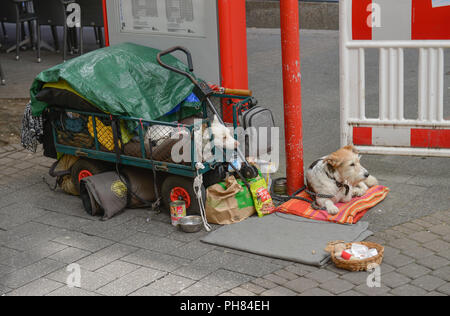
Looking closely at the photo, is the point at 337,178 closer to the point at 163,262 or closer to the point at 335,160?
the point at 335,160

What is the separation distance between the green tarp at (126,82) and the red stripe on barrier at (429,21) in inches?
91.0

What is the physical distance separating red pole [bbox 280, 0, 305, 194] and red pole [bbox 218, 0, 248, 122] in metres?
0.74

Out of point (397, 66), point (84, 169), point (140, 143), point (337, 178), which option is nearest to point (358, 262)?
point (337, 178)

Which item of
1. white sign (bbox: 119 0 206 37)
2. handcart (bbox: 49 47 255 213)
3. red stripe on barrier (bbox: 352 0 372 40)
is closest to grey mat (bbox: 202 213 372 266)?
handcart (bbox: 49 47 255 213)

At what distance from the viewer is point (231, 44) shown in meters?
6.99

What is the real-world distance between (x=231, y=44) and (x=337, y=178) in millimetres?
1843

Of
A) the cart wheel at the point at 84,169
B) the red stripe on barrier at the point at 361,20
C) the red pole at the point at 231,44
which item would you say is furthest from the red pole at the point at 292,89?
the cart wheel at the point at 84,169

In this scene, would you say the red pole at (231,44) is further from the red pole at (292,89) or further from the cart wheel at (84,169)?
the cart wheel at (84,169)

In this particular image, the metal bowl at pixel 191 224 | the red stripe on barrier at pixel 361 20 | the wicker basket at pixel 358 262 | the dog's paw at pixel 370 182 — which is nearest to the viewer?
the wicker basket at pixel 358 262

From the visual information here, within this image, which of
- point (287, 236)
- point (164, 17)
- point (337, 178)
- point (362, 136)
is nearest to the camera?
point (287, 236)

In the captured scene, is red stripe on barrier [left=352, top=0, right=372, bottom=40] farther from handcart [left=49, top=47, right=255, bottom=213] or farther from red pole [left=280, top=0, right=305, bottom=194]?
handcart [left=49, top=47, right=255, bottom=213]

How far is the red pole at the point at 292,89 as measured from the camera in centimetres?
618

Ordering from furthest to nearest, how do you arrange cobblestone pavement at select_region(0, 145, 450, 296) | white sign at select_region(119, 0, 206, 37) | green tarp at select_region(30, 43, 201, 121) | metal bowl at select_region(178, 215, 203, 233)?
1. white sign at select_region(119, 0, 206, 37)
2. green tarp at select_region(30, 43, 201, 121)
3. metal bowl at select_region(178, 215, 203, 233)
4. cobblestone pavement at select_region(0, 145, 450, 296)

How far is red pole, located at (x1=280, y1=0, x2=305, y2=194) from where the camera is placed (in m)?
6.18
